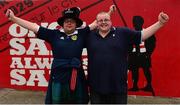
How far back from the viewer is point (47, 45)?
5484 mm

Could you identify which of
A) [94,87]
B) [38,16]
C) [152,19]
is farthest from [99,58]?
[38,16]

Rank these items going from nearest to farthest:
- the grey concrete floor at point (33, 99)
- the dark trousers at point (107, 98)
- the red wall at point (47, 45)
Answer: the dark trousers at point (107, 98)
the red wall at point (47, 45)
the grey concrete floor at point (33, 99)

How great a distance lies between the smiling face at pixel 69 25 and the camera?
3.56 metres

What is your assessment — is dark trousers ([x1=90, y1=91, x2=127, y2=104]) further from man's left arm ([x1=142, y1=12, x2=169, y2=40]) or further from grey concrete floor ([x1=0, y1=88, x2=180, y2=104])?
grey concrete floor ([x1=0, y1=88, x2=180, y2=104])

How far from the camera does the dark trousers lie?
354 cm

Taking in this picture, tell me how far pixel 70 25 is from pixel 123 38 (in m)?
0.56

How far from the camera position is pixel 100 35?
3492 millimetres

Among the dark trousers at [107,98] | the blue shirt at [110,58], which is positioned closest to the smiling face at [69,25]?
the blue shirt at [110,58]

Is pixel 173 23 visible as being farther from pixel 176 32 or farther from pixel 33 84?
pixel 33 84

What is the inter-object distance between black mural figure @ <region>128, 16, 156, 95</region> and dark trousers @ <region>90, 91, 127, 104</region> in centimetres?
172

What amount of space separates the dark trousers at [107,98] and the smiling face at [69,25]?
27.2 inches

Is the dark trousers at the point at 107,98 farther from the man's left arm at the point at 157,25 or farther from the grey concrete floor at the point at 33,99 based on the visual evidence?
the grey concrete floor at the point at 33,99

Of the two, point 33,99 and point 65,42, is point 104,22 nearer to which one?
point 65,42

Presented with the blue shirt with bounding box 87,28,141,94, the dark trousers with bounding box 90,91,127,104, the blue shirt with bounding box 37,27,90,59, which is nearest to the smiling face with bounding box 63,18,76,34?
the blue shirt with bounding box 37,27,90,59
